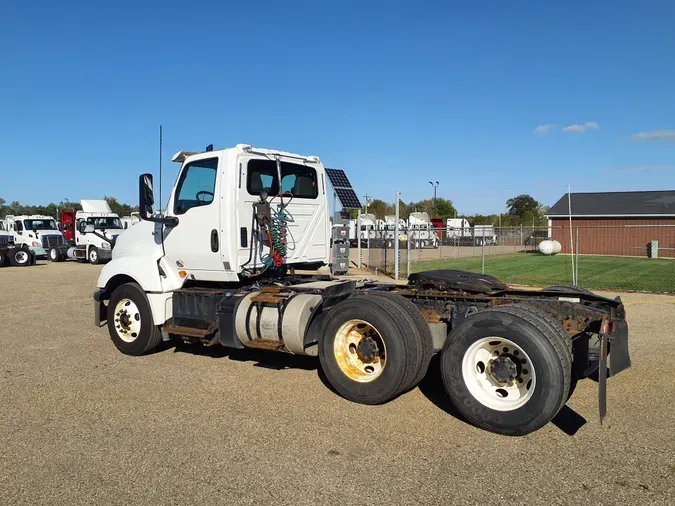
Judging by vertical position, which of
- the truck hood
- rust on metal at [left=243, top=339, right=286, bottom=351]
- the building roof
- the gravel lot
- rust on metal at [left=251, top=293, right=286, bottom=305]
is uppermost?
the building roof

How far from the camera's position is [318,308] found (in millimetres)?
6227

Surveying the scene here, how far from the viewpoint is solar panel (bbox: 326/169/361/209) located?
379 inches

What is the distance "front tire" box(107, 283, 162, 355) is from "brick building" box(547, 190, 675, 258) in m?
29.9

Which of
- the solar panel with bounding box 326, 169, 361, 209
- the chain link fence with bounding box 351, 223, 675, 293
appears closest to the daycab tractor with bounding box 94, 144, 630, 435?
the solar panel with bounding box 326, 169, 361, 209

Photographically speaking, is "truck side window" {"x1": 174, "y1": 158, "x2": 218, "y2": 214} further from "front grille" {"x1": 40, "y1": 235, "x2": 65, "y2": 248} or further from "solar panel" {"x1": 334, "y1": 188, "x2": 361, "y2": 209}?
"front grille" {"x1": 40, "y1": 235, "x2": 65, "y2": 248}

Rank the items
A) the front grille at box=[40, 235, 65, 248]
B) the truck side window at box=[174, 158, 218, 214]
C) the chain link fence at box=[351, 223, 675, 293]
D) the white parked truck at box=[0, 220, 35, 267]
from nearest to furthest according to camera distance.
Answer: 1. the truck side window at box=[174, 158, 218, 214]
2. the chain link fence at box=[351, 223, 675, 293]
3. the white parked truck at box=[0, 220, 35, 267]
4. the front grille at box=[40, 235, 65, 248]

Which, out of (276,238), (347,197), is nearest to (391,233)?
(347,197)

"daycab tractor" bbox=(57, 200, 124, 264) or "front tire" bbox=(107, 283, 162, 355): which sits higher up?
"daycab tractor" bbox=(57, 200, 124, 264)

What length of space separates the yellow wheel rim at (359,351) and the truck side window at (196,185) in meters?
2.58

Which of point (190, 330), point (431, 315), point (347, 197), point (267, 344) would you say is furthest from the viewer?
point (347, 197)

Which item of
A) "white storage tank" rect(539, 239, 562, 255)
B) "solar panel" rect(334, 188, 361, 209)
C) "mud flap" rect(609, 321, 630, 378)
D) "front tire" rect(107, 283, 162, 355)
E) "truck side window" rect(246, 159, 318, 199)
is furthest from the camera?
"white storage tank" rect(539, 239, 562, 255)

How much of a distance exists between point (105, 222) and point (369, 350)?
87.6 feet

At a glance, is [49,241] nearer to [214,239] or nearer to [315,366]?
[214,239]

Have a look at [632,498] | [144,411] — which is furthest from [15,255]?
[632,498]
